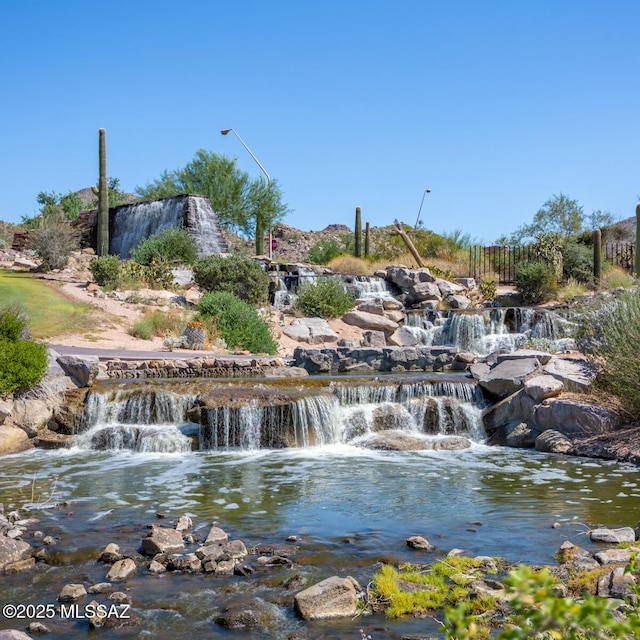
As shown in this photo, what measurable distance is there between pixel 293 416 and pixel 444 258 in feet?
79.2

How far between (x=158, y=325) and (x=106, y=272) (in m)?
4.29

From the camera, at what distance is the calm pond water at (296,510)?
4953 mm

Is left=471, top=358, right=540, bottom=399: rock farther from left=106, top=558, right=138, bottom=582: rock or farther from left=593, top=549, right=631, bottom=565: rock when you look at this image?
left=106, top=558, right=138, bottom=582: rock

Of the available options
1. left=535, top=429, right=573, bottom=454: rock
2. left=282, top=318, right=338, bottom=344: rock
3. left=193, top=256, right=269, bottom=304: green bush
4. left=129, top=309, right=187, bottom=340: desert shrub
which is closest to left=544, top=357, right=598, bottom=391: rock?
left=535, top=429, right=573, bottom=454: rock

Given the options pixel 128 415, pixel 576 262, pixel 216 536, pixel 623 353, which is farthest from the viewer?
pixel 576 262

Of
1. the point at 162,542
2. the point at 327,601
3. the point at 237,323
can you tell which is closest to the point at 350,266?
the point at 237,323

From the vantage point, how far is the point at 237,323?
19469 millimetres

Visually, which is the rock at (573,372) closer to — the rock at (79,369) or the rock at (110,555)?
the rock at (79,369)

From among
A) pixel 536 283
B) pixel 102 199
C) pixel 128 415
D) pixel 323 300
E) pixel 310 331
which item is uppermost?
pixel 102 199

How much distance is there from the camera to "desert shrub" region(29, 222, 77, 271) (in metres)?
26.0

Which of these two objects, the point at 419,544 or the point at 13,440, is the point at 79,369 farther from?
the point at 419,544

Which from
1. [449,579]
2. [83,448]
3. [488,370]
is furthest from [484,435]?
[449,579]

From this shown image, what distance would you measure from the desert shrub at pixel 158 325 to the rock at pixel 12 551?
13.1 meters

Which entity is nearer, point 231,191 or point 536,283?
point 536,283
